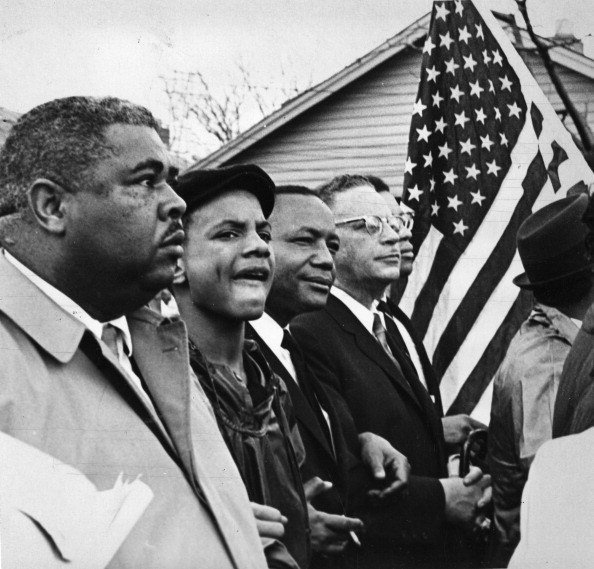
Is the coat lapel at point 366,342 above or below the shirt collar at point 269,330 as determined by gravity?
below

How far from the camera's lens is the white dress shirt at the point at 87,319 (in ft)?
9.66

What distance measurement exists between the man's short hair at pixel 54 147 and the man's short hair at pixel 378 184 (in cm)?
143

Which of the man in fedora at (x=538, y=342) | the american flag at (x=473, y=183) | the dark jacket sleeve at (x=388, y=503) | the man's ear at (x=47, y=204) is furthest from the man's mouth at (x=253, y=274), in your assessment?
the man in fedora at (x=538, y=342)

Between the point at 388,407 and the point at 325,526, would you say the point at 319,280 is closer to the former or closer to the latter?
the point at 388,407

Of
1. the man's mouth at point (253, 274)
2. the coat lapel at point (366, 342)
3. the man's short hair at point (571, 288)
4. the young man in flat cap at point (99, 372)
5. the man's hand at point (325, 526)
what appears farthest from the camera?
the man's short hair at point (571, 288)

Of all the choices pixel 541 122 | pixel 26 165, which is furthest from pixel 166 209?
pixel 541 122

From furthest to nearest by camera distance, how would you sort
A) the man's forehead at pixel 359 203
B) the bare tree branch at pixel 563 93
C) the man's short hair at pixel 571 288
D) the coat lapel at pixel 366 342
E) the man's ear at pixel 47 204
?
the bare tree branch at pixel 563 93
the man's short hair at pixel 571 288
the man's forehead at pixel 359 203
the coat lapel at pixel 366 342
the man's ear at pixel 47 204

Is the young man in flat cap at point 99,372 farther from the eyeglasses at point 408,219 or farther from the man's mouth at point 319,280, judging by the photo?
the eyeglasses at point 408,219

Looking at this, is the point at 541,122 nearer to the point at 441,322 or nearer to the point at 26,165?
the point at 441,322

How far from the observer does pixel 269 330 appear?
3787 millimetres

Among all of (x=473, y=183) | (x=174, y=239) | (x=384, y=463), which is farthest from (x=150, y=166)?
(x=473, y=183)

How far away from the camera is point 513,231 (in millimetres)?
4680

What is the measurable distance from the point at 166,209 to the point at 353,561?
146 cm

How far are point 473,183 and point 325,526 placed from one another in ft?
5.70
